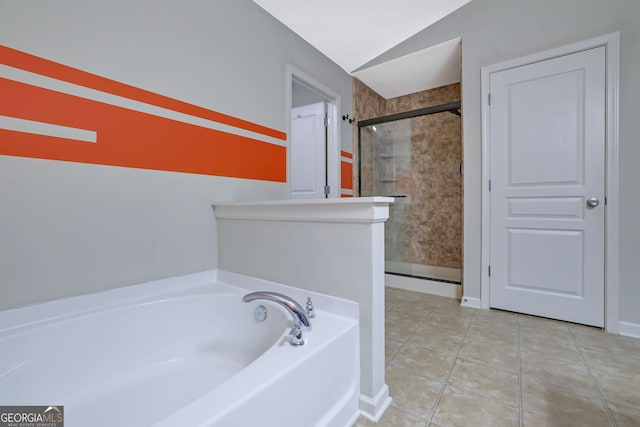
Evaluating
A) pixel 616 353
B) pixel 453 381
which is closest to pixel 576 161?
pixel 616 353

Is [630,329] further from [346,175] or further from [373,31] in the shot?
[373,31]

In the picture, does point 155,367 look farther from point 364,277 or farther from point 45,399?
point 364,277

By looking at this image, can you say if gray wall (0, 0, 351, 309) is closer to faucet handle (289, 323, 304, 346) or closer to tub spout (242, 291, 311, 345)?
tub spout (242, 291, 311, 345)

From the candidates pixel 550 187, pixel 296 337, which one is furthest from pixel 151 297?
pixel 550 187

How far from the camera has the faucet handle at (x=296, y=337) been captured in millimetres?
968

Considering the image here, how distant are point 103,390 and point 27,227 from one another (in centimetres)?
75

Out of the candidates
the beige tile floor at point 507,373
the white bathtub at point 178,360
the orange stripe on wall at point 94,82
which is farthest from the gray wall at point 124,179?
the beige tile floor at point 507,373

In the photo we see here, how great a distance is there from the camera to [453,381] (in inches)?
53.6

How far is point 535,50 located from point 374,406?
2720 millimetres

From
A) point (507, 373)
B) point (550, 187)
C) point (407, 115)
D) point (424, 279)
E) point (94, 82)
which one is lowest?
point (507, 373)

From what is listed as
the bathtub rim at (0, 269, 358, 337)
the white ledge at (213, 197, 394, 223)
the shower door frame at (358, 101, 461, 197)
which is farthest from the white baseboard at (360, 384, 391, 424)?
the shower door frame at (358, 101, 461, 197)

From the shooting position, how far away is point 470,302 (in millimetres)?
2406

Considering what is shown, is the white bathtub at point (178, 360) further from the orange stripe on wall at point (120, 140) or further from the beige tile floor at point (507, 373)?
the orange stripe on wall at point (120, 140)

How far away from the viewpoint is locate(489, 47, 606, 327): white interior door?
6.42 feet
